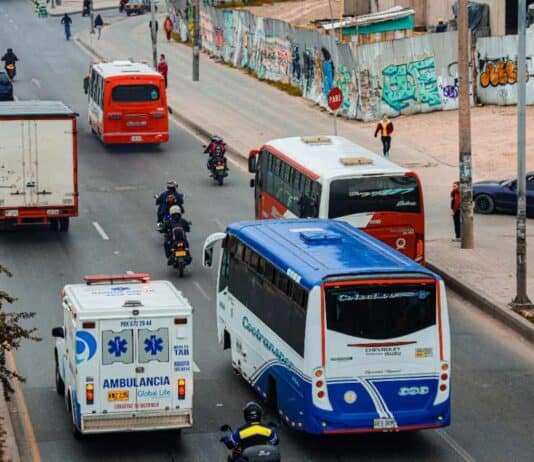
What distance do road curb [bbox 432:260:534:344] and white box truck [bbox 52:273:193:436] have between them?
940 cm

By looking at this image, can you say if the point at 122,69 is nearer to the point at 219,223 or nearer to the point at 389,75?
the point at 389,75

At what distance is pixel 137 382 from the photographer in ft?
71.4

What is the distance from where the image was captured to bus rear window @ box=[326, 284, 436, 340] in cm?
2161

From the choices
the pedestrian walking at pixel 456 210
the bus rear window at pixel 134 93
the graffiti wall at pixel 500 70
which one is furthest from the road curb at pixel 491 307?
the graffiti wall at pixel 500 70

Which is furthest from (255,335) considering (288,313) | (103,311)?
(103,311)

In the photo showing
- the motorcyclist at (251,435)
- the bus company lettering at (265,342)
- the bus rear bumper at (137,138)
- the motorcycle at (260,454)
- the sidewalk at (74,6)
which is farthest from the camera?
the sidewalk at (74,6)

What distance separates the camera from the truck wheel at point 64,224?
39312mm

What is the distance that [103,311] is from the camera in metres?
21.6

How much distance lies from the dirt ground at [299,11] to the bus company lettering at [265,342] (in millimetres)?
65221

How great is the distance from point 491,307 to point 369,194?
3.27 metres

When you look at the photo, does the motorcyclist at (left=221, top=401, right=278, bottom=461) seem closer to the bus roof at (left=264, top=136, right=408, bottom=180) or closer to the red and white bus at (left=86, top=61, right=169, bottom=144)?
the bus roof at (left=264, top=136, right=408, bottom=180)

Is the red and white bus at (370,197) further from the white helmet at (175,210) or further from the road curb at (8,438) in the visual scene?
the road curb at (8,438)

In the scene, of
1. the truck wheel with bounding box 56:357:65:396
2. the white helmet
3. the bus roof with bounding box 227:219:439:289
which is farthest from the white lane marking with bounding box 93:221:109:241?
the truck wheel with bounding box 56:357:65:396

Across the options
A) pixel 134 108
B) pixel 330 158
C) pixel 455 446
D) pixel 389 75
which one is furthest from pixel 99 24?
pixel 455 446
